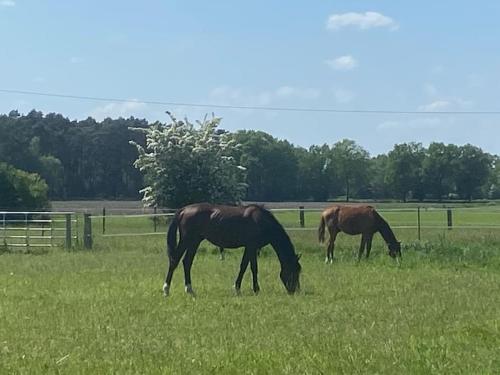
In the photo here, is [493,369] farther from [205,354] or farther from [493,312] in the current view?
[493,312]

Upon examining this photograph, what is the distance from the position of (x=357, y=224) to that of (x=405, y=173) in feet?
292

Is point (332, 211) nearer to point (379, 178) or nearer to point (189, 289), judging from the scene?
point (189, 289)

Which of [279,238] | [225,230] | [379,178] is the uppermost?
[379,178]

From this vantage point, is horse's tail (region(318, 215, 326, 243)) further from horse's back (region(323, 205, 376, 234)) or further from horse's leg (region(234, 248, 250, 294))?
horse's leg (region(234, 248, 250, 294))

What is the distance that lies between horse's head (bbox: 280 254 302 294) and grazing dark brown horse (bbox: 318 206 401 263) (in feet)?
19.8

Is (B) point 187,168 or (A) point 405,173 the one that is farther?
(A) point 405,173

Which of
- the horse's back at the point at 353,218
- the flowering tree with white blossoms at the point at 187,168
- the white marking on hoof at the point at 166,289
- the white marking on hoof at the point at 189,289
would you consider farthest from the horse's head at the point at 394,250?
the flowering tree with white blossoms at the point at 187,168

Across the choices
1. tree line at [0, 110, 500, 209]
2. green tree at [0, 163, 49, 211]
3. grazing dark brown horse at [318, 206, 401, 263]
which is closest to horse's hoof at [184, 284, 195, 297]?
grazing dark brown horse at [318, 206, 401, 263]

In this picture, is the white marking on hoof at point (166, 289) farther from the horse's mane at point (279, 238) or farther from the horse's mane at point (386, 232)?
the horse's mane at point (386, 232)

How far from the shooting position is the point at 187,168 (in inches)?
1650

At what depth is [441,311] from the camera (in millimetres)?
10359

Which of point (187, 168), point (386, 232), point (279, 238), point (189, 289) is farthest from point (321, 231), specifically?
point (187, 168)

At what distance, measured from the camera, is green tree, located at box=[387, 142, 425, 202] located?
347 ft

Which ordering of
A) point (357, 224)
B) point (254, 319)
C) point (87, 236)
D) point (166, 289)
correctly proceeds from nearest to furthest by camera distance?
point (254, 319) < point (166, 289) < point (357, 224) < point (87, 236)
